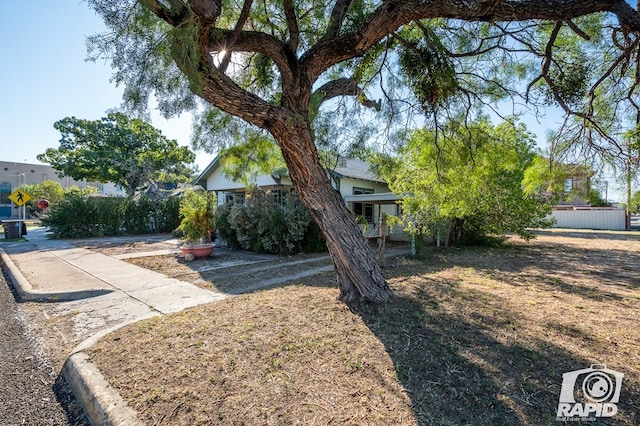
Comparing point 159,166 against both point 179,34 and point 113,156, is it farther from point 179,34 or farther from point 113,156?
point 179,34

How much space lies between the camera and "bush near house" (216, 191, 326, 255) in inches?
418

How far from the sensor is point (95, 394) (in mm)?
→ 2527

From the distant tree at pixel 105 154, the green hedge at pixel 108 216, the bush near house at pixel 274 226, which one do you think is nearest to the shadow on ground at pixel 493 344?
the bush near house at pixel 274 226

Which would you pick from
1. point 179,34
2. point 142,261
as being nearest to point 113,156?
point 142,261

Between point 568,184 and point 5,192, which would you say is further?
point 5,192

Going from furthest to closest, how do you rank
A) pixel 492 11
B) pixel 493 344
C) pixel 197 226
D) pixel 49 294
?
pixel 197 226, pixel 49 294, pixel 492 11, pixel 493 344

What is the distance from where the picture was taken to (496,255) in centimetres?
1012

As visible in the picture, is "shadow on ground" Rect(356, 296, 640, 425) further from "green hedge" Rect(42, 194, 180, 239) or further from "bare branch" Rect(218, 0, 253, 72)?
"green hedge" Rect(42, 194, 180, 239)

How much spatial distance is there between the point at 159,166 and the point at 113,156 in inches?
135

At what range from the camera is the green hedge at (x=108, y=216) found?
1644 cm

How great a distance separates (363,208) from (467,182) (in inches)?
364

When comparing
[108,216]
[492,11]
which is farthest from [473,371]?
[108,216]

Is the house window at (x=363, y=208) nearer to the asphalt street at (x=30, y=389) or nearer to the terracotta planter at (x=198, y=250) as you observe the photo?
the terracotta planter at (x=198, y=250)

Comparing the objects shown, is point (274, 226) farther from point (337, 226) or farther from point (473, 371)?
point (473, 371)
